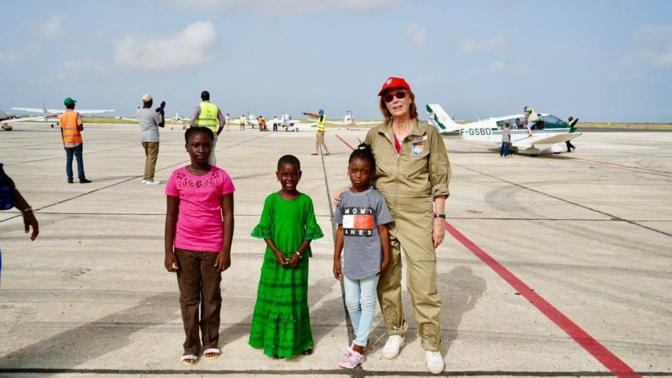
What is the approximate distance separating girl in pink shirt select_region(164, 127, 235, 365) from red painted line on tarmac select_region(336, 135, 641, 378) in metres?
2.58

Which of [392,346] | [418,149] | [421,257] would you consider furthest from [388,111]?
[392,346]

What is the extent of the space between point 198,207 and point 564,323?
2934mm

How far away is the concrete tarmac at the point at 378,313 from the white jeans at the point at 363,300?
8.3 inches

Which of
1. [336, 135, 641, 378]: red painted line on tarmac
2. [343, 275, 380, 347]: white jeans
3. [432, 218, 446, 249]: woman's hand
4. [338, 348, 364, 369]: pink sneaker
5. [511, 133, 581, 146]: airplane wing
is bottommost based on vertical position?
[336, 135, 641, 378]: red painted line on tarmac

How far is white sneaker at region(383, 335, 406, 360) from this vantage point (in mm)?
2932

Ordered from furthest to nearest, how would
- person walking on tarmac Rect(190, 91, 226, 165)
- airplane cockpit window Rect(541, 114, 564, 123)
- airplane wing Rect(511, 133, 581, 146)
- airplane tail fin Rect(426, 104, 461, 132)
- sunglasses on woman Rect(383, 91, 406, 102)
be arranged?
airplane tail fin Rect(426, 104, 461, 132), airplane cockpit window Rect(541, 114, 564, 123), airplane wing Rect(511, 133, 581, 146), person walking on tarmac Rect(190, 91, 226, 165), sunglasses on woman Rect(383, 91, 406, 102)

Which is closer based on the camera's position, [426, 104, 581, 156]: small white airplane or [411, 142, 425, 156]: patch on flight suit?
[411, 142, 425, 156]: patch on flight suit

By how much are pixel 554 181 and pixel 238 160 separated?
31.6 ft

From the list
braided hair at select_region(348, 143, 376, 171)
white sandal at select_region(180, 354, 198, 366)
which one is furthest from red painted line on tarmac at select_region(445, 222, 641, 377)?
white sandal at select_region(180, 354, 198, 366)

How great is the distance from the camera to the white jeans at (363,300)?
2848 mm

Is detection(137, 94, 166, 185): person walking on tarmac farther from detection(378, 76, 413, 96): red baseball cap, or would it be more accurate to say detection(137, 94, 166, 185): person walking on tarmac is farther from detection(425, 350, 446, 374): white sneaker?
detection(425, 350, 446, 374): white sneaker

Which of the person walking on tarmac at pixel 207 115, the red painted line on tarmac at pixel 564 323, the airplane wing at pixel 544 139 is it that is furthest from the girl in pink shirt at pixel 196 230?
the airplane wing at pixel 544 139

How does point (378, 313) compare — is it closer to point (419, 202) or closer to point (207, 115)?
point (419, 202)

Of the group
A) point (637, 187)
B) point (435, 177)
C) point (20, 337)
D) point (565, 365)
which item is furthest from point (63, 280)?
point (637, 187)
